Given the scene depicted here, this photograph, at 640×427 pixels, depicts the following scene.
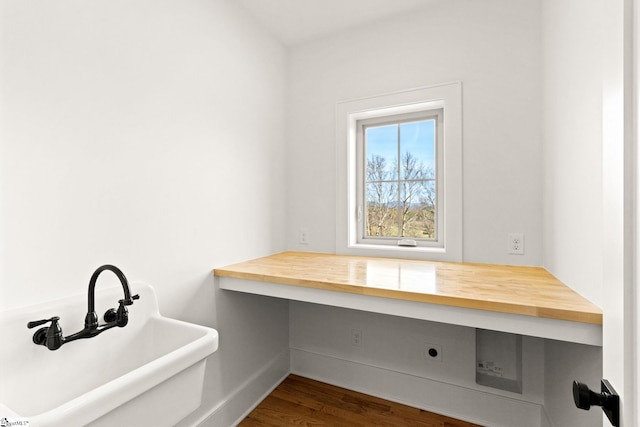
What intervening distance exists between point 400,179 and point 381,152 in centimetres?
24

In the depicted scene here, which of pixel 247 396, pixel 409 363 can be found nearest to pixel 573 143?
pixel 409 363

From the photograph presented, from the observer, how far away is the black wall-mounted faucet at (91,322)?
89 centimetres

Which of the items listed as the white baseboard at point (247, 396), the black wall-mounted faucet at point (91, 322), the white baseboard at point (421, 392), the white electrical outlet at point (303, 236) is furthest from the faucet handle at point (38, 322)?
the white baseboard at point (421, 392)

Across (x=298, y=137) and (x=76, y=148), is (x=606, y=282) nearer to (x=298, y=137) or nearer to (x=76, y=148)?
(x=76, y=148)

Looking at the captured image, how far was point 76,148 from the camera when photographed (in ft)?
3.56

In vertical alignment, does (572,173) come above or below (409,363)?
above

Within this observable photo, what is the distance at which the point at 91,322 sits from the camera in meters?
0.98

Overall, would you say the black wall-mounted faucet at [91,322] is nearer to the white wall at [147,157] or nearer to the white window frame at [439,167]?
the white wall at [147,157]

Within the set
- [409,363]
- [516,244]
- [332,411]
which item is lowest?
[332,411]

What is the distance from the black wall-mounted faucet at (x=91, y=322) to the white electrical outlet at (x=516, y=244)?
72.1 inches

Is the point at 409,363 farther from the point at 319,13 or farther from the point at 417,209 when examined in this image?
the point at 319,13

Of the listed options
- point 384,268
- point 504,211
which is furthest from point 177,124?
point 504,211

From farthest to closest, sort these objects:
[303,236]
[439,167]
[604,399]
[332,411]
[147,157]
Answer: [303,236]
[439,167]
[332,411]
[147,157]
[604,399]

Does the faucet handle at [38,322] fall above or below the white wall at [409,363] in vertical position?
above
